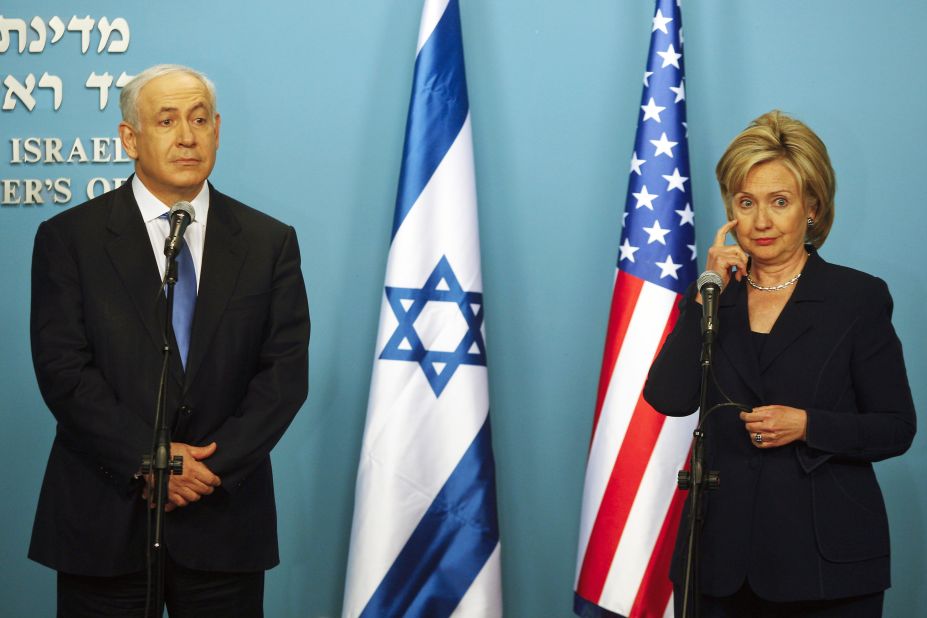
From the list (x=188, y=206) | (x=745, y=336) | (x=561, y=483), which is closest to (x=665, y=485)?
(x=561, y=483)

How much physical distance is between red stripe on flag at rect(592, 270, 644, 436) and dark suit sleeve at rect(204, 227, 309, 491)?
115 centimetres

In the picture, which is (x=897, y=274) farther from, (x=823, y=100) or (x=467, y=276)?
(x=467, y=276)

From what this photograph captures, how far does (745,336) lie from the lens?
2.36 meters

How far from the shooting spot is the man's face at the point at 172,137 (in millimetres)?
2564

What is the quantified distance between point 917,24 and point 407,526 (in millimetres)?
2363

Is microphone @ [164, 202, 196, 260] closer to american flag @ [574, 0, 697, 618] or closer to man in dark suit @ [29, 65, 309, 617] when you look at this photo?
man in dark suit @ [29, 65, 309, 617]

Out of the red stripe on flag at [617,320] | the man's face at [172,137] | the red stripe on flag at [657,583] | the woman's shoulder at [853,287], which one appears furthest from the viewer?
the red stripe on flag at [617,320]

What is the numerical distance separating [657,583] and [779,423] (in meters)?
1.26

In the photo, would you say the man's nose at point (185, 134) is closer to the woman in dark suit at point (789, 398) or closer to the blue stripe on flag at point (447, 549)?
the woman in dark suit at point (789, 398)

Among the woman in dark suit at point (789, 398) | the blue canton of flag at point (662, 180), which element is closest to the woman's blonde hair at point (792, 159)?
the woman in dark suit at point (789, 398)

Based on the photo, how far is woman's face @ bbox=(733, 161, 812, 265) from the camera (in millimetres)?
2387

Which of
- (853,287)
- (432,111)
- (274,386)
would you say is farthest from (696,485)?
(432,111)

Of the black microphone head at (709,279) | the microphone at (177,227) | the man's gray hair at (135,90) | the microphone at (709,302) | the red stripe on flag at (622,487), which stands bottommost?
the red stripe on flag at (622,487)

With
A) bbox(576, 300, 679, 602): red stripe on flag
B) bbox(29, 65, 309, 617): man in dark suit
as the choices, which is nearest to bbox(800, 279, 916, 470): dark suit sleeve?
bbox(576, 300, 679, 602): red stripe on flag
